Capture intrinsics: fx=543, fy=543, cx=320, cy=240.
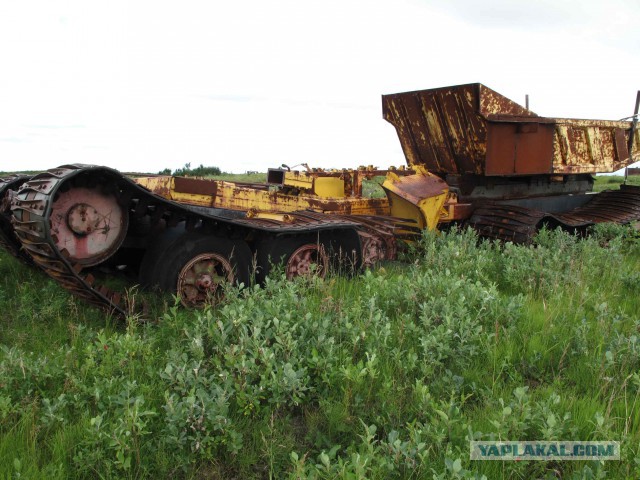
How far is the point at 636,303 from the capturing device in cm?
546

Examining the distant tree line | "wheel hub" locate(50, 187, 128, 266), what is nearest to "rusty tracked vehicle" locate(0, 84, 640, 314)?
"wheel hub" locate(50, 187, 128, 266)

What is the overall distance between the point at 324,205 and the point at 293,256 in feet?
5.68

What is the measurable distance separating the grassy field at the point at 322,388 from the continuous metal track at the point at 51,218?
0.37m

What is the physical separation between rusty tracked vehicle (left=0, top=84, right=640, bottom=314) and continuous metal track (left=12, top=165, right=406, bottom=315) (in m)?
0.01

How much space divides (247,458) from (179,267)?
2521mm

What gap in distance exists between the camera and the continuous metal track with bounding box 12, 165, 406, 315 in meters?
4.02

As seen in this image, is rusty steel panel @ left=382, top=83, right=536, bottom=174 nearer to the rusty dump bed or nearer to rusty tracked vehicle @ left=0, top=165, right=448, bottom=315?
the rusty dump bed

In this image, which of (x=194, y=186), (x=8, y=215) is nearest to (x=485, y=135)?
(x=194, y=186)

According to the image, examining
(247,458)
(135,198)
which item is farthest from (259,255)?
(247,458)

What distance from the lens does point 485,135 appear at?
27.3ft

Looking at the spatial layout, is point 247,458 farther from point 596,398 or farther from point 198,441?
point 596,398

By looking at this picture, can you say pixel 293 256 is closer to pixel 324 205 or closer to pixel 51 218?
pixel 324 205

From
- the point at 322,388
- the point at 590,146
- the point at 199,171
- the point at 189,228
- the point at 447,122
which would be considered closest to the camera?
the point at 322,388

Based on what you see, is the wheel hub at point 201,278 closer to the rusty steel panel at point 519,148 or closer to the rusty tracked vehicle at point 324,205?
the rusty tracked vehicle at point 324,205
